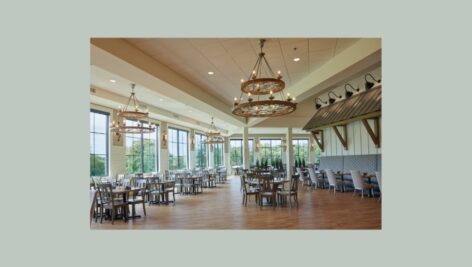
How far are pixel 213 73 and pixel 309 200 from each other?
4740mm

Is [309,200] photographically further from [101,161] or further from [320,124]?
[101,161]

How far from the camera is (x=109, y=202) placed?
664 centimetres

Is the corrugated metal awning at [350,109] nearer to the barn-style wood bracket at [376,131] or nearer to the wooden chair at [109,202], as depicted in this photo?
the barn-style wood bracket at [376,131]

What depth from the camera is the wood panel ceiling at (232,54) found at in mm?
5574

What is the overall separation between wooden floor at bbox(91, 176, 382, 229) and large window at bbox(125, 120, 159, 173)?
495 cm

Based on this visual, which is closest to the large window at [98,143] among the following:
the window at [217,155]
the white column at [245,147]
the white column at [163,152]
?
the white column at [163,152]

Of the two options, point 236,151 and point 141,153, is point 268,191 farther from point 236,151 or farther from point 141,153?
point 236,151

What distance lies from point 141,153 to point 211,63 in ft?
27.7

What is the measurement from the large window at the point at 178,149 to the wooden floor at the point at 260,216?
341 inches

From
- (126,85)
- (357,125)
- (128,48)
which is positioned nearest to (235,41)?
(128,48)

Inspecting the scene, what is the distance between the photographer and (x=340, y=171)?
12.0 m

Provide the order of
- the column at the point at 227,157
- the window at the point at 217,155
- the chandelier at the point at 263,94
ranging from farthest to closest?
1. the column at the point at 227,157
2. the window at the point at 217,155
3. the chandelier at the point at 263,94

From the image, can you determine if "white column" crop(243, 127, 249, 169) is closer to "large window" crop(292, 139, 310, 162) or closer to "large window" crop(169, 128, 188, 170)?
"large window" crop(169, 128, 188, 170)

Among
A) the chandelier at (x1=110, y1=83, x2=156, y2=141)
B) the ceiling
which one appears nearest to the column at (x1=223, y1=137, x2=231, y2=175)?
the chandelier at (x1=110, y1=83, x2=156, y2=141)
